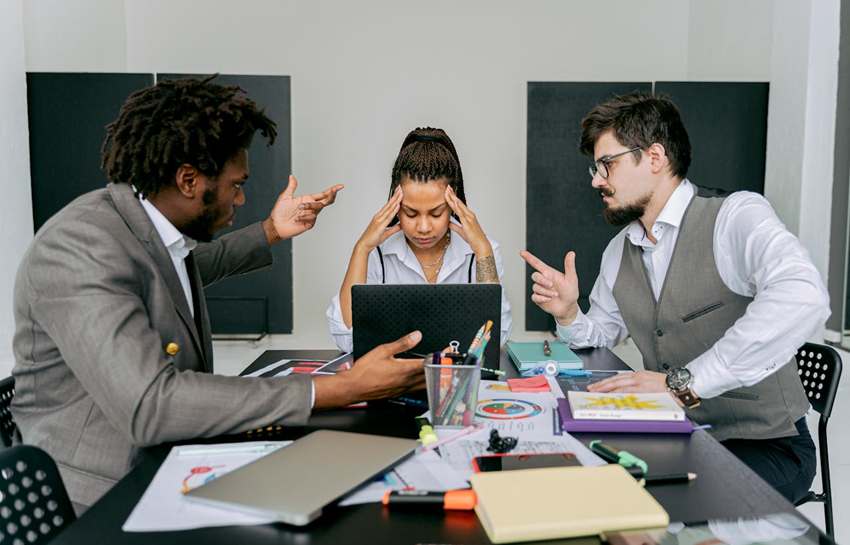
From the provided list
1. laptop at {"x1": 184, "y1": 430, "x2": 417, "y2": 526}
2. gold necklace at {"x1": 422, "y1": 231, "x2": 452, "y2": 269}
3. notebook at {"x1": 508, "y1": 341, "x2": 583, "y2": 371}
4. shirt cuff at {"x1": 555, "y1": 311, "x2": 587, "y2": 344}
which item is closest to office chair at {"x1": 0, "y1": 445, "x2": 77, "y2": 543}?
laptop at {"x1": 184, "y1": 430, "x2": 417, "y2": 526}

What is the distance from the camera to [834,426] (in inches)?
127

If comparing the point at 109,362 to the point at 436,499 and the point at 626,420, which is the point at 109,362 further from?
the point at 626,420

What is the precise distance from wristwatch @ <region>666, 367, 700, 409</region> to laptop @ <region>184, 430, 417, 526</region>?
62 centimetres

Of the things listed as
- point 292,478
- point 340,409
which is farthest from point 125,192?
point 292,478

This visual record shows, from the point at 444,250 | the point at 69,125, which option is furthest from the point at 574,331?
the point at 69,125

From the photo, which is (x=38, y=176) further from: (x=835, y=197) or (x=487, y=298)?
(x=835, y=197)

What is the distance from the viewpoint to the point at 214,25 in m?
5.48

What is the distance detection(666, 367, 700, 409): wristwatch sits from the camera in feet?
4.63

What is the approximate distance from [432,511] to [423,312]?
586 mm

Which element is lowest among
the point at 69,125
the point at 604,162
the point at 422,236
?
the point at 422,236

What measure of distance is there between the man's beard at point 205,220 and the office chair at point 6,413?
46cm

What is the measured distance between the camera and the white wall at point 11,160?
14.3ft

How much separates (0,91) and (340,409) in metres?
4.19

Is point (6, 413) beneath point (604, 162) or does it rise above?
beneath
